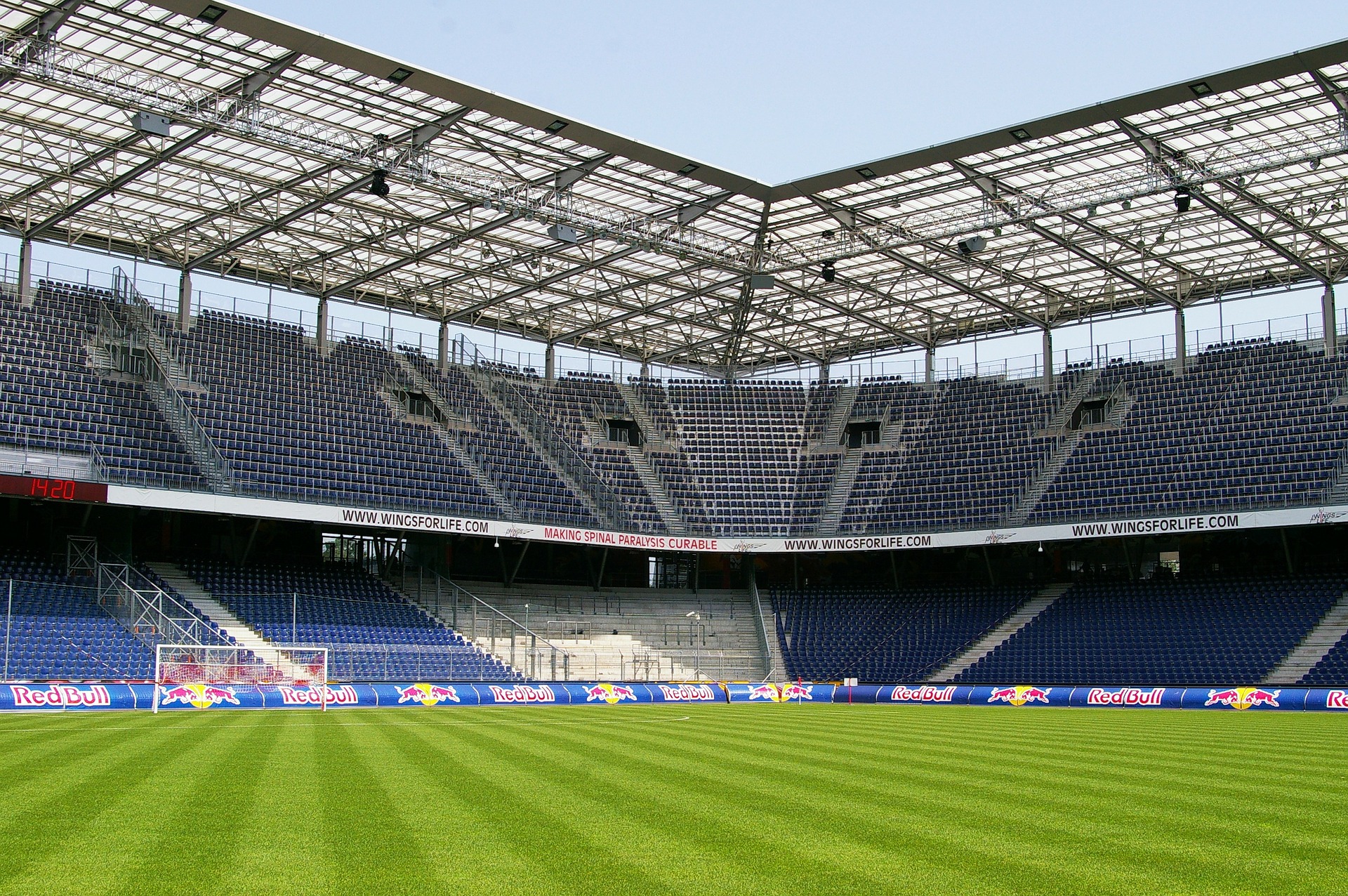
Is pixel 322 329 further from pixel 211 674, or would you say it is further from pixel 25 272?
pixel 211 674

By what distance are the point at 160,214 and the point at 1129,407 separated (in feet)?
132

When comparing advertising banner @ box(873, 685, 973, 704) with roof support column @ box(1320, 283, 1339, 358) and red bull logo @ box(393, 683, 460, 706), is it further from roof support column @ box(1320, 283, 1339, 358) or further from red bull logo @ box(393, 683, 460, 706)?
roof support column @ box(1320, 283, 1339, 358)

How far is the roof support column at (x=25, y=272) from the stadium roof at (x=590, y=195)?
64cm

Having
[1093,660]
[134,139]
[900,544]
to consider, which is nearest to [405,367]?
[134,139]

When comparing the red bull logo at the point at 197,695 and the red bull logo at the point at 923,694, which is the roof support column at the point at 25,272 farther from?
the red bull logo at the point at 923,694

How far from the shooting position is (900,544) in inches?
2173

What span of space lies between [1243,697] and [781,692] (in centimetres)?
1602

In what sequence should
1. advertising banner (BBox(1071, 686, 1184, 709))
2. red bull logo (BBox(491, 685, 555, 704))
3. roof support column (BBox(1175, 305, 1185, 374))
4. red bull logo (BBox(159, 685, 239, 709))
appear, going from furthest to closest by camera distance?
roof support column (BBox(1175, 305, 1185, 374)), red bull logo (BBox(491, 685, 555, 704)), advertising banner (BBox(1071, 686, 1184, 709)), red bull logo (BBox(159, 685, 239, 709))

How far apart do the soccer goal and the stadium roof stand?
14.8 m

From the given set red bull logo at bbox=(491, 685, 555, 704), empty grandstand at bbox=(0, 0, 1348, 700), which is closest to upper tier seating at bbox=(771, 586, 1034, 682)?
empty grandstand at bbox=(0, 0, 1348, 700)

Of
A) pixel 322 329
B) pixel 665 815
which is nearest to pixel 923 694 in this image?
pixel 322 329

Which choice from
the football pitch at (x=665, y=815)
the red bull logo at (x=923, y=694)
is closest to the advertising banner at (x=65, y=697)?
the football pitch at (x=665, y=815)

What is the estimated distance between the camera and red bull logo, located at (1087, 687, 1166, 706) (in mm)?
40812

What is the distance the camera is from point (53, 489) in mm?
38781
